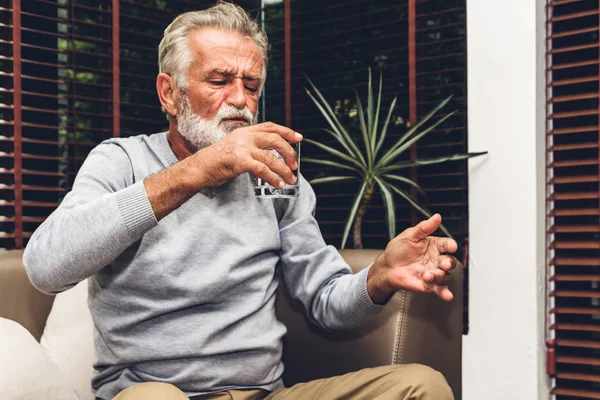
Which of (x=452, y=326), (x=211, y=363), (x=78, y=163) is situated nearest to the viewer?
(x=211, y=363)

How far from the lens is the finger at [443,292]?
4.36 ft

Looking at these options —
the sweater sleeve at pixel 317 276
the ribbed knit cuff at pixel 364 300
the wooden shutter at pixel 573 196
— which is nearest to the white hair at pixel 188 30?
the sweater sleeve at pixel 317 276

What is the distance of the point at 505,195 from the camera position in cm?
226

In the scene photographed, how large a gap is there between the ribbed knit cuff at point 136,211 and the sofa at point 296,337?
1.47 feet

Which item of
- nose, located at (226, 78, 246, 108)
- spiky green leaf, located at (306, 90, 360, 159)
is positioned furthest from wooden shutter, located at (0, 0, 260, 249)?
nose, located at (226, 78, 246, 108)

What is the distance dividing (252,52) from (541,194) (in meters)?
1.18

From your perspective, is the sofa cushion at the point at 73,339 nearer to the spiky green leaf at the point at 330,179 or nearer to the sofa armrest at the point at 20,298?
the sofa armrest at the point at 20,298

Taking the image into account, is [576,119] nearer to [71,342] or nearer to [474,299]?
[474,299]

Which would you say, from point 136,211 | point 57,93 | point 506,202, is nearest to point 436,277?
point 136,211

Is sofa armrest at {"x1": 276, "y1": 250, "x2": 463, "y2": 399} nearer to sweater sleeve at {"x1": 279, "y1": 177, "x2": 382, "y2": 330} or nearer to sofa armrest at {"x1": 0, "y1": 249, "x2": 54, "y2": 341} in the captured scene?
sweater sleeve at {"x1": 279, "y1": 177, "x2": 382, "y2": 330}

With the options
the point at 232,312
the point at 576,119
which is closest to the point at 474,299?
the point at 576,119

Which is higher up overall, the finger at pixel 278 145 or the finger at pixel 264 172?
the finger at pixel 278 145

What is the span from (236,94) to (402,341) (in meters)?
0.76

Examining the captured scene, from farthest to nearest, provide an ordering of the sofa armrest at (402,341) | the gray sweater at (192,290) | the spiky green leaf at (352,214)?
1. the spiky green leaf at (352,214)
2. the sofa armrest at (402,341)
3. the gray sweater at (192,290)
